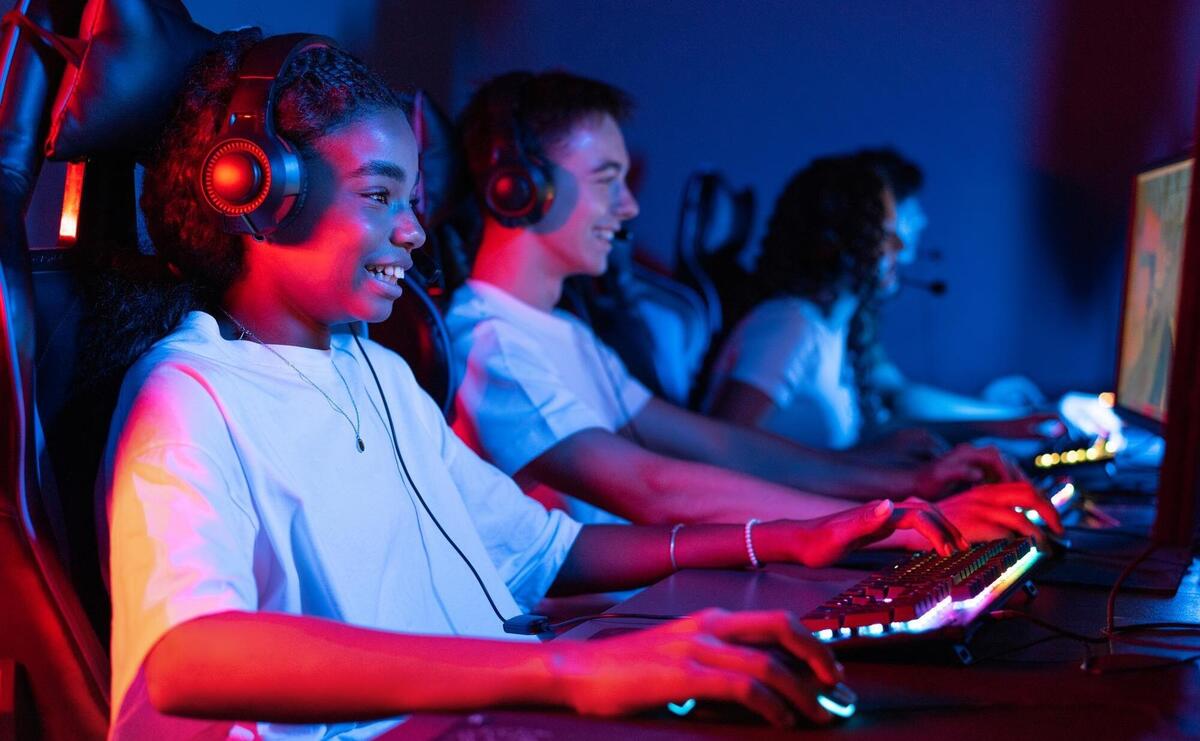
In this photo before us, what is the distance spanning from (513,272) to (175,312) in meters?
0.82

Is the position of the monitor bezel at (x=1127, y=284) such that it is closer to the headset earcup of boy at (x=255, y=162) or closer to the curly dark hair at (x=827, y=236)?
the curly dark hair at (x=827, y=236)

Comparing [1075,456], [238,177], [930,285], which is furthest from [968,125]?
[238,177]

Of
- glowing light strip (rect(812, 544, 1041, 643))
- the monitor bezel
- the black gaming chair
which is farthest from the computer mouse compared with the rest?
the black gaming chair

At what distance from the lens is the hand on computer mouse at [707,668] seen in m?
0.67

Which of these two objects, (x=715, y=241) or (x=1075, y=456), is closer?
(x=1075, y=456)

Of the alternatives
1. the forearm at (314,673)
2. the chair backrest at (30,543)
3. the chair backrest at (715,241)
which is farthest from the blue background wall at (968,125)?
the forearm at (314,673)

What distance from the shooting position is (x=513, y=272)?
1771 mm

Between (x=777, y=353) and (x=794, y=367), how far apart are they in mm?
45

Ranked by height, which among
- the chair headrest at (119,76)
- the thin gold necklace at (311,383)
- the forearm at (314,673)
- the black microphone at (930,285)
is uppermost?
the chair headrest at (119,76)

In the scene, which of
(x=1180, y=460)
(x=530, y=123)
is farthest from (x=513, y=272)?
(x=1180, y=460)

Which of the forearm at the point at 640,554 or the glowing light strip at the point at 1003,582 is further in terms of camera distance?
the forearm at the point at 640,554

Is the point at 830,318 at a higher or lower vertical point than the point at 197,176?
lower

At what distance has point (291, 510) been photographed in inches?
37.1

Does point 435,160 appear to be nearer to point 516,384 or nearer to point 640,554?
point 516,384
